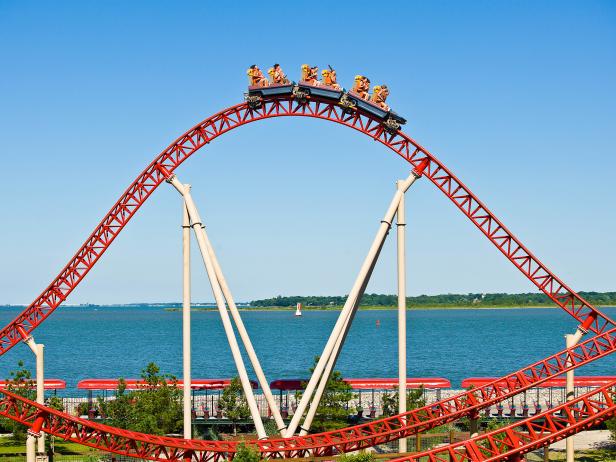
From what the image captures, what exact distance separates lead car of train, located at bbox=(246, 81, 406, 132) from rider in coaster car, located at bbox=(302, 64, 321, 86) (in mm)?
228

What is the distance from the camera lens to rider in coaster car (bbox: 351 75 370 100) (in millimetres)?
32156

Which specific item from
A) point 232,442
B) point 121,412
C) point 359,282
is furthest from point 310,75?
point 121,412

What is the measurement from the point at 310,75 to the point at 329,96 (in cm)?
125

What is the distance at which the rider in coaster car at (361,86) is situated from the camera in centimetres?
3216

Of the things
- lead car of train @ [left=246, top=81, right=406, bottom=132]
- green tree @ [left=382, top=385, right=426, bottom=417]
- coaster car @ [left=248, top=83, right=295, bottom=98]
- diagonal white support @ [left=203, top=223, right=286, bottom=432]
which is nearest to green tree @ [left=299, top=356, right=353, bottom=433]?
green tree @ [left=382, top=385, right=426, bottom=417]

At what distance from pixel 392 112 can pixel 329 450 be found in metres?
13.3

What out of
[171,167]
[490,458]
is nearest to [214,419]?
[171,167]

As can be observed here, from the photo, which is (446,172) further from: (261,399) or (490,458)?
(261,399)

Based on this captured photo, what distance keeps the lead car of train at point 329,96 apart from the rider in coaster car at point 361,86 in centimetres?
24

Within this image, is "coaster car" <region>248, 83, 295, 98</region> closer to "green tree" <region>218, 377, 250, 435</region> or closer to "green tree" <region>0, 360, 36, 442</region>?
"green tree" <region>218, 377, 250, 435</region>

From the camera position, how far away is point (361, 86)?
32281 mm

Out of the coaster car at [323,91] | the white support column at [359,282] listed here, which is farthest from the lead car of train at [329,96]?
the white support column at [359,282]

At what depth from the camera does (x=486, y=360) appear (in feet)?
374

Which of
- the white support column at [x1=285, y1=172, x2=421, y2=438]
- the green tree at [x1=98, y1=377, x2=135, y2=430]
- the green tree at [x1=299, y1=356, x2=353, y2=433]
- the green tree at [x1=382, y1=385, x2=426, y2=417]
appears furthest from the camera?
the green tree at [x1=382, y1=385, x2=426, y2=417]
